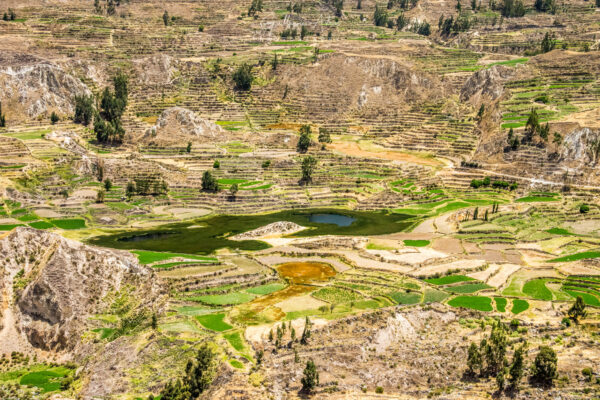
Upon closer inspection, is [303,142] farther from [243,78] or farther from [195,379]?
[195,379]

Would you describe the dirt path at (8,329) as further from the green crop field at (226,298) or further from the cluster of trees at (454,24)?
the cluster of trees at (454,24)

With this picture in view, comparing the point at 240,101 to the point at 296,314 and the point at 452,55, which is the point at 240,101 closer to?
the point at 452,55

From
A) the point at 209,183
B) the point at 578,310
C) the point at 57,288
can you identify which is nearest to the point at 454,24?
the point at 209,183

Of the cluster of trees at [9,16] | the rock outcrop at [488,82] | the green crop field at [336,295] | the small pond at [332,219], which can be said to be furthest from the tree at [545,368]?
the cluster of trees at [9,16]

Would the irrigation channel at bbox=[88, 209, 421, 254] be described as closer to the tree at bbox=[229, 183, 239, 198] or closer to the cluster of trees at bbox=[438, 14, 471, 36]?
the tree at bbox=[229, 183, 239, 198]

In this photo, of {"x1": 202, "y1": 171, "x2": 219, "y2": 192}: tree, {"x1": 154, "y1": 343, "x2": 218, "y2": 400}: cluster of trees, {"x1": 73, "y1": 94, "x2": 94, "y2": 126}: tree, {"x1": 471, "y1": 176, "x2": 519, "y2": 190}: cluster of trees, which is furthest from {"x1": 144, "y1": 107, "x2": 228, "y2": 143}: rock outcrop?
{"x1": 154, "y1": 343, "x2": 218, "y2": 400}: cluster of trees
